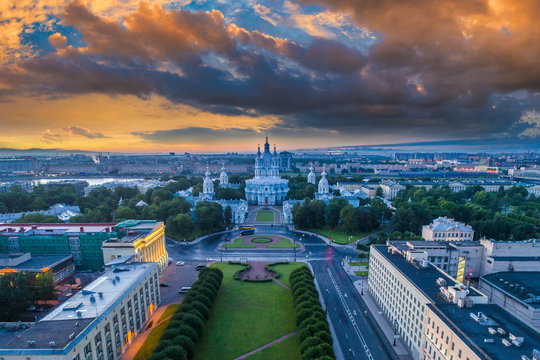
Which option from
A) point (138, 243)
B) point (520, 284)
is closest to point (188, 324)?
point (138, 243)

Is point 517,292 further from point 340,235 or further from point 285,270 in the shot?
point 340,235

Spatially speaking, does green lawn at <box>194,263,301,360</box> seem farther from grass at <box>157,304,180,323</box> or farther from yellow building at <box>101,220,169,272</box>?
yellow building at <box>101,220,169,272</box>

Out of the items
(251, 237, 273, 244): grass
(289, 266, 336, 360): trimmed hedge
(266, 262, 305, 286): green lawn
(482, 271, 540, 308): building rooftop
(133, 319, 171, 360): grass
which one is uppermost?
(482, 271, 540, 308): building rooftop

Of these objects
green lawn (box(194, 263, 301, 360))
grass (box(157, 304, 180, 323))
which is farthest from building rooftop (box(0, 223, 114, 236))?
green lawn (box(194, 263, 301, 360))

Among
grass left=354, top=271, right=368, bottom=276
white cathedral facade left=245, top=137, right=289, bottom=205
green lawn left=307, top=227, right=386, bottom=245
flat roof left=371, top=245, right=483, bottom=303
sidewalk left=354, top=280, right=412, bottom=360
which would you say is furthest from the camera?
white cathedral facade left=245, top=137, right=289, bottom=205

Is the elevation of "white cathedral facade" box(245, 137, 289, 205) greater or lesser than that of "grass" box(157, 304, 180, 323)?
greater

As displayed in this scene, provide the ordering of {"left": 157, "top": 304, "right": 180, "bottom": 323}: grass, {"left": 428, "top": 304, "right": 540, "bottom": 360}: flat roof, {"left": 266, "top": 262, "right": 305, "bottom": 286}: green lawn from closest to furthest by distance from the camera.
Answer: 1. {"left": 428, "top": 304, "right": 540, "bottom": 360}: flat roof
2. {"left": 157, "top": 304, "right": 180, "bottom": 323}: grass
3. {"left": 266, "top": 262, "right": 305, "bottom": 286}: green lawn

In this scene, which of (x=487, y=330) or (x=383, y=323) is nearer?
(x=487, y=330)
